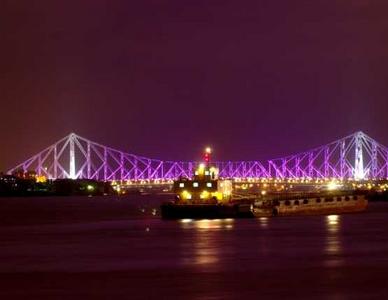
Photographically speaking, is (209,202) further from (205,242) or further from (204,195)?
(205,242)

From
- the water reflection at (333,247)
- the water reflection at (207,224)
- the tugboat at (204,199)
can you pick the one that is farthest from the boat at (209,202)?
the water reflection at (333,247)

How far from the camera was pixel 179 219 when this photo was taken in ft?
197

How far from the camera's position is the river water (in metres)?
23.6

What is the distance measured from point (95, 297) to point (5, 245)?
1747 cm

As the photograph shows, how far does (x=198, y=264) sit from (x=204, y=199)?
97.3 feet

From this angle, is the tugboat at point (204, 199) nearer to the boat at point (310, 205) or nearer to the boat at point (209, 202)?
the boat at point (209, 202)

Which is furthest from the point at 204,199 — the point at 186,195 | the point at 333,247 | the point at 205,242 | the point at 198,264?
the point at 198,264

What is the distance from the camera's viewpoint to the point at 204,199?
59.9 metres

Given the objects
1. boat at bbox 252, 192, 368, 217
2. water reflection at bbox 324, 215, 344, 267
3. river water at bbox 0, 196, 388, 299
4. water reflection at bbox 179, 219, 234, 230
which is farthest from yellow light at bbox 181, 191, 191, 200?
river water at bbox 0, 196, 388, 299

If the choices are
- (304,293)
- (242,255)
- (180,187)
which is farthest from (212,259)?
(180,187)

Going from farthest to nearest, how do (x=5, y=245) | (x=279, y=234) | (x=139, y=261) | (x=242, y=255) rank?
(x=279, y=234) → (x=5, y=245) → (x=242, y=255) → (x=139, y=261)

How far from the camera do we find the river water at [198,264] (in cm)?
2361

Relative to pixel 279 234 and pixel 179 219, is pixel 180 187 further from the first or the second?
pixel 279 234

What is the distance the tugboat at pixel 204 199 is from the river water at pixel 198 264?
36.0 feet
